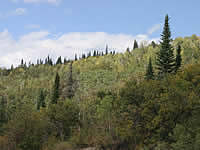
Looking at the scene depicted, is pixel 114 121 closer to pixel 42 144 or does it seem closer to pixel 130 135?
pixel 130 135

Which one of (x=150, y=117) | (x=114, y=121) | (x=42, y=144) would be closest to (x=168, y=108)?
(x=150, y=117)

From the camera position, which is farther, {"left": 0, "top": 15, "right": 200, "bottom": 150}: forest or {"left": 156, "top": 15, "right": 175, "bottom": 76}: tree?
{"left": 156, "top": 15, "right": 175, "bottom": 76}: tree

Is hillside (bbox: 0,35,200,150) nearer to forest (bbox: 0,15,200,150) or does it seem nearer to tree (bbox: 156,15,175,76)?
forest (bbox: 0,15,200,150)

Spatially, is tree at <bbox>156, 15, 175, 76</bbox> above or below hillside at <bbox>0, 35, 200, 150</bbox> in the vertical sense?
above

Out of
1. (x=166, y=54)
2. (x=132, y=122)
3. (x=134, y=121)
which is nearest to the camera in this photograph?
(x=132, y=122)

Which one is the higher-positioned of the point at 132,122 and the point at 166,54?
the point at 166,54

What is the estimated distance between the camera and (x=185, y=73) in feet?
132

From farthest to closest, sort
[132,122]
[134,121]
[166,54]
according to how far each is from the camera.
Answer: [166,54] → [134,121] → [132,122]

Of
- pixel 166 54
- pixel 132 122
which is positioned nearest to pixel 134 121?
pixel 132 122

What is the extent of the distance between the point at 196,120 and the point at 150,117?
6247 millimetres

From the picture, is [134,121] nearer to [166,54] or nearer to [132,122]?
[132,122]

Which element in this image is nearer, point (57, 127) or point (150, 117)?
point (150, 117)

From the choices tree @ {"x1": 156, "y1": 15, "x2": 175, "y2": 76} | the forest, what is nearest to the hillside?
the forest

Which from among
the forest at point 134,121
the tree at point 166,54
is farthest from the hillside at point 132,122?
the tree at point 166,54
